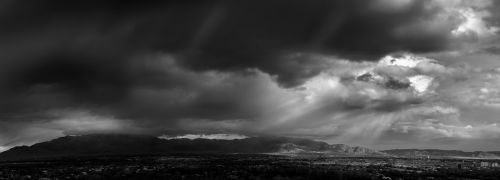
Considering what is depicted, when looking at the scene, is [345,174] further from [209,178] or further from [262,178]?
[209,178]

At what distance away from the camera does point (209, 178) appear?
145 meters

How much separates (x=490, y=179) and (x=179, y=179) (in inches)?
3870

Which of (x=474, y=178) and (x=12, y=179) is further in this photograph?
(x=474, y=178)

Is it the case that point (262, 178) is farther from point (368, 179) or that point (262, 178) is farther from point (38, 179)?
point (38, 179)

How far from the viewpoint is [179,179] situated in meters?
142

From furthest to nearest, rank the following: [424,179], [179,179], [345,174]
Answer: [345,174] < [424,179] < [179,179]

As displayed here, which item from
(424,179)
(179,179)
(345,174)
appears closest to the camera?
(179,179)

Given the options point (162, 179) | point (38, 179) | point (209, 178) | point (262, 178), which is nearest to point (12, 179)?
point (38, 179)

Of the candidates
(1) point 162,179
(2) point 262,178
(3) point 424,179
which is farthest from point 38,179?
(3) point 424,179

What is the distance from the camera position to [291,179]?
142 meters

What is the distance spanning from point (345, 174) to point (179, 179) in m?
56.5

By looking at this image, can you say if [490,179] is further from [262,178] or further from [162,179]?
[162,179]

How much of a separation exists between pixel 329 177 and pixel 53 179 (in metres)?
82.1

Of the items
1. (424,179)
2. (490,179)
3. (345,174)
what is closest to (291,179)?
(345,174)
